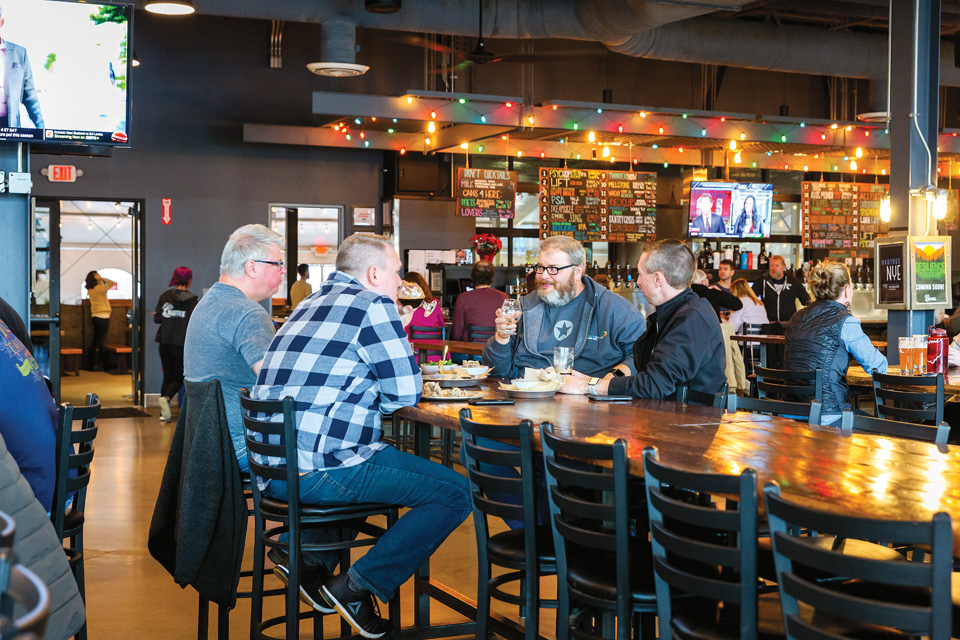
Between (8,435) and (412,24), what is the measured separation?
7092 millimetres

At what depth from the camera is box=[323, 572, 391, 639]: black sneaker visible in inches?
129

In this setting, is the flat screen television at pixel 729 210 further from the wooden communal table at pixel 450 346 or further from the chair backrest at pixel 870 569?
the chair backrest at pixel 870 569

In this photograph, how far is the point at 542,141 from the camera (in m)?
11.5

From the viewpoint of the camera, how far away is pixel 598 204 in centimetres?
1237

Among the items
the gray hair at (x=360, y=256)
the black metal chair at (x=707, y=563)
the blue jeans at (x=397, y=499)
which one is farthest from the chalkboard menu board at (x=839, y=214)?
the black metal chair at (x=707, y=563)

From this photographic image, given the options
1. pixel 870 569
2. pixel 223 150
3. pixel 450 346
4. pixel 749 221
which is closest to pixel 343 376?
pixel 870 569

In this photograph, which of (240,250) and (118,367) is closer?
(240,250)

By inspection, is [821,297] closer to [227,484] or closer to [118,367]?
[227,484]

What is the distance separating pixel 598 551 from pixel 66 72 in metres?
4.23

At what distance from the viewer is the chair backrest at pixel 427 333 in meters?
8.45

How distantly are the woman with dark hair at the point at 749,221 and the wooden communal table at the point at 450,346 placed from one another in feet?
18.0

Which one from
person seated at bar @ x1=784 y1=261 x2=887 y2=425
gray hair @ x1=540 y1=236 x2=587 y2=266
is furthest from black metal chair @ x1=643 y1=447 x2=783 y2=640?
person seated at bar @ x1=784 y1=261 x2=887 y2=425

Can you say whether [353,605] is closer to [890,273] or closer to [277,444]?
[277,444]

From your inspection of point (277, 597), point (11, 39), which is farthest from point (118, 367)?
point (277, 597)
